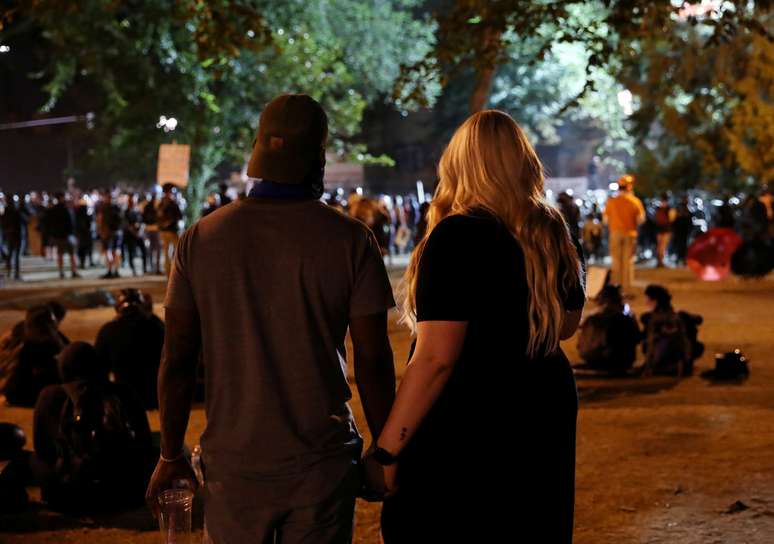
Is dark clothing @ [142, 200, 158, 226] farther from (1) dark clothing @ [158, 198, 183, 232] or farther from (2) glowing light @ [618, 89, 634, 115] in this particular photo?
(2) glowing light @ [618, 89, 634, 115]

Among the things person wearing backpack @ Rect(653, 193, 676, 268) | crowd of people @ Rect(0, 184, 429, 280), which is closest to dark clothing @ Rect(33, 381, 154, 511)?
crowd of people @ Rect(0, 184, 429, 280)

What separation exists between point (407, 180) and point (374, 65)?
12093 millimetres

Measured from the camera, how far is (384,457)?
114 inches

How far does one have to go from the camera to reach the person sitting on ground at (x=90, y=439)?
19.3 feet

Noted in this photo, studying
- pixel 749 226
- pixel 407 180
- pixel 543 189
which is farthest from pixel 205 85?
pixel 543 189

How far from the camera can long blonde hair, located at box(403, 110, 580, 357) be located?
2951 mm

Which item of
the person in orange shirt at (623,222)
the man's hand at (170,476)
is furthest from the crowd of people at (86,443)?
the person in orange shirt at (623,222)

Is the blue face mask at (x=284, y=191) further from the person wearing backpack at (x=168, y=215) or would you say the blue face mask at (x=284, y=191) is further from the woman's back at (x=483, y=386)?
the person wearing backpack at (x=168, y=215)

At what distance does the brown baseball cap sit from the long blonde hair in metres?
0.38

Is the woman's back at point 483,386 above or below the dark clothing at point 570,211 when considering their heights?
below

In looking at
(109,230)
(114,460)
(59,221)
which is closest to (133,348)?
(114,460)

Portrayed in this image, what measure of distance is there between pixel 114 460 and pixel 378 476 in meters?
3.44

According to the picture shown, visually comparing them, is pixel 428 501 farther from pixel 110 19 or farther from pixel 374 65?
pixel 374 65

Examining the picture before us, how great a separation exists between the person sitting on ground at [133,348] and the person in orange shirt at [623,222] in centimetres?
939
